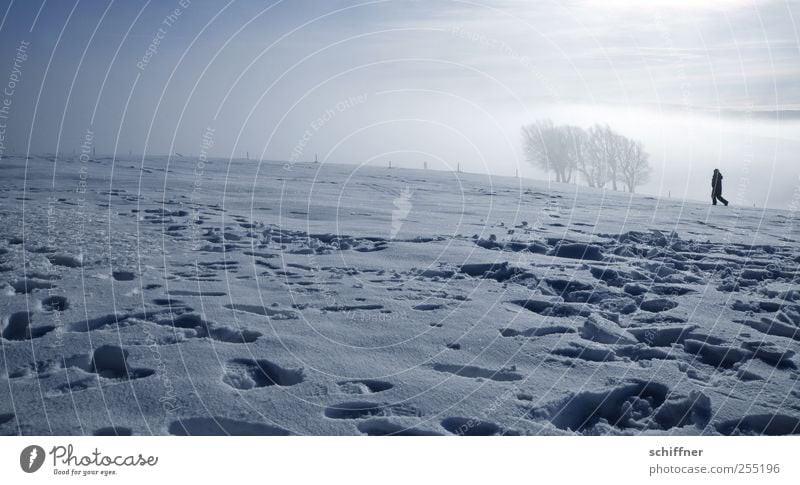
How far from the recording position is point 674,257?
10227 millimetres

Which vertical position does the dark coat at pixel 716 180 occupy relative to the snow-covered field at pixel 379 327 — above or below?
above

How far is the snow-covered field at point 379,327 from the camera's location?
5070 mm

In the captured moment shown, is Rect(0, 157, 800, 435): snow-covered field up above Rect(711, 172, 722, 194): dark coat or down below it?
below

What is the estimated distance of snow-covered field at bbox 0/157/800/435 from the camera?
507cm

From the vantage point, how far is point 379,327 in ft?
21.6

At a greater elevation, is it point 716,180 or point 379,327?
point 716,180

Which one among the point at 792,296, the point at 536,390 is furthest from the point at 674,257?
the point at 536,390

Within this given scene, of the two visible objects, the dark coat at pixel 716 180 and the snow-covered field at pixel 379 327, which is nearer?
the snow-covered field at pixel 379 327

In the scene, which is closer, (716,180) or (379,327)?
(379,327)

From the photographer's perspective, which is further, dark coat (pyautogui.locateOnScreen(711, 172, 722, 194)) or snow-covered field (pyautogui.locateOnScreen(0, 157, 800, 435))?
dark coat (pyautogui.locateOnScreen(711, 172, 722, 194))
